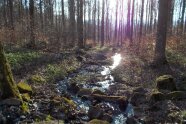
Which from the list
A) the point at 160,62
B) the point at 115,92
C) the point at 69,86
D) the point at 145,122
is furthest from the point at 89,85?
the point at 145,122

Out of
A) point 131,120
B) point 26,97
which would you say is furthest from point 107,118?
point 26,97

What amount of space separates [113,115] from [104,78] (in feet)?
22.5

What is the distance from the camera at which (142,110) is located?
33.8ft

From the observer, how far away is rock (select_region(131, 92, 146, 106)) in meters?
11.2

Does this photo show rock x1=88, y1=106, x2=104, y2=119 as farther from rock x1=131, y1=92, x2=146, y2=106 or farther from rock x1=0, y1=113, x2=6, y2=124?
rock x1=0, y1=113, x2=6, y2=124

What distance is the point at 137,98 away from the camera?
1155 centimetres

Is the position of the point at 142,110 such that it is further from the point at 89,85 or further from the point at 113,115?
the point at 89,85

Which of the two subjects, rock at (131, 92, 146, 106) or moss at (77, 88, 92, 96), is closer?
rock at (131, 92, 146, 106)

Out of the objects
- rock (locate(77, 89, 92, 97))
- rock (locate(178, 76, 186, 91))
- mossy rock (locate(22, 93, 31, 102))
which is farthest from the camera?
rock (locate(77, 89, 92, 97))

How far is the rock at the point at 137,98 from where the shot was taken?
11.2 metres

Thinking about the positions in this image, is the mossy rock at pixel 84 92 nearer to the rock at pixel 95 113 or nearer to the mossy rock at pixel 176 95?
the rock at pixel 95 113

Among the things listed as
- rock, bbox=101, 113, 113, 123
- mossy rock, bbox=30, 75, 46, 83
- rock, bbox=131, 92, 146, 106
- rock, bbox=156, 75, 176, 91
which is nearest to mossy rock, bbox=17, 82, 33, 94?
mossy rock, bbox=30, 75, 46, 83

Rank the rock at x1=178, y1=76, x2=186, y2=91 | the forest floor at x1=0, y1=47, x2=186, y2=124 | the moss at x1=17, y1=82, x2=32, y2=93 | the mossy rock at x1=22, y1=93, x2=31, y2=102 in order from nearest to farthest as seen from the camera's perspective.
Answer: the forest floor at x1=0, y1=47, x2=186, y2=124, the mossy rock at x1=22, y1=93, x2=31, y2=102, the moss at x1=17, y1=82, x2=32, y2=93, the rock at x1=178, y1=76, x2=186, y2=91

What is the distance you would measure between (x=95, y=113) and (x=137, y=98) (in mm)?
2560
